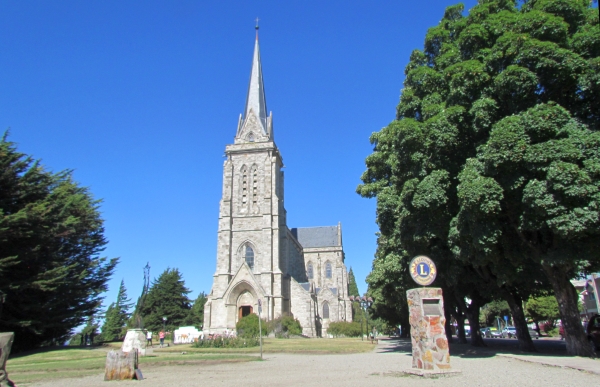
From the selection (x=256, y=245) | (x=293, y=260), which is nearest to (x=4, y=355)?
(x=256, y=245)

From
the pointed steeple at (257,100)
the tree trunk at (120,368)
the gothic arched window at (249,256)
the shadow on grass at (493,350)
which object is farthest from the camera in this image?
the pointed steeple at (257,100)

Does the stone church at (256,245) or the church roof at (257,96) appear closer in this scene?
the stone church at (256,245)

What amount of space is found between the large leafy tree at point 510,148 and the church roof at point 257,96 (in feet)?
110

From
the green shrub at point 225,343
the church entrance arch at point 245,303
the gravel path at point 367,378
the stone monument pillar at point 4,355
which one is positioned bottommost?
the gravel path at point 367,378

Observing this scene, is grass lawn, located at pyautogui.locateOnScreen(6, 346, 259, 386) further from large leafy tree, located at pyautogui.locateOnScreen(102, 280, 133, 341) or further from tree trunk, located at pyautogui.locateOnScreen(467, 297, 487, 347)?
large leafy tree, located at pyautogui.locateOnScreen(102, 280, 133, 341)

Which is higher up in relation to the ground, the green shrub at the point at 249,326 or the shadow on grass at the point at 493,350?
the green shrub at the point at 249,326

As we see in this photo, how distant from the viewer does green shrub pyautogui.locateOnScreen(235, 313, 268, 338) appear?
34.6m

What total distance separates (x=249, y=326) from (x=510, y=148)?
28.8 metres

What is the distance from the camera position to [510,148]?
462 inches

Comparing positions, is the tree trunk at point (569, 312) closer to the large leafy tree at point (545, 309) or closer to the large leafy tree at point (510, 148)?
the large leafy tree at point (510, 148)

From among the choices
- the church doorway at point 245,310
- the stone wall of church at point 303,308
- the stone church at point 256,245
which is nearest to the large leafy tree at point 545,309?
the stone church at point 256,245

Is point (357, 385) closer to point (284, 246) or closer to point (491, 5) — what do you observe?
point (491, 5)

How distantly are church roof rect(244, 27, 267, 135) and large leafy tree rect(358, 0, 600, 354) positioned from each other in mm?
33401

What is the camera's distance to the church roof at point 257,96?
49000 millimetres
